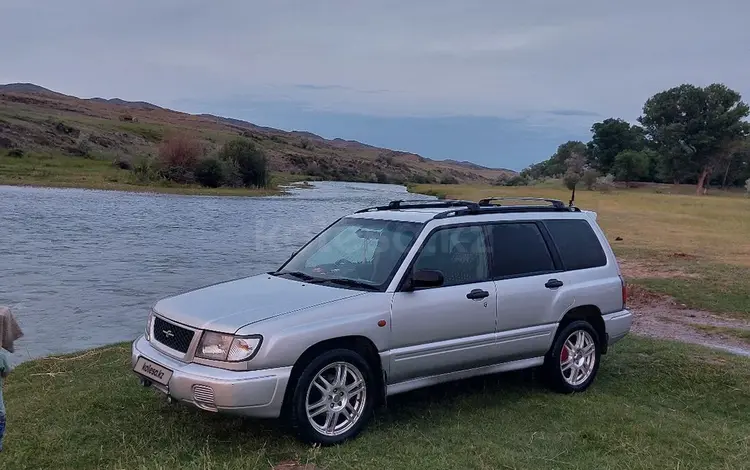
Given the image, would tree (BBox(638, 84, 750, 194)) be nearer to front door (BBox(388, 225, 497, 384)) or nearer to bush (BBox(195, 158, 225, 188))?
bush (BBox(195, 158, 225, 188))

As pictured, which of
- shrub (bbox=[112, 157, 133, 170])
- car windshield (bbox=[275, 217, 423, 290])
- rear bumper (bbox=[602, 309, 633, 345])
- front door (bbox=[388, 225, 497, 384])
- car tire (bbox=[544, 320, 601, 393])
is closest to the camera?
front door (bbox=[388, 225, 497, 384])

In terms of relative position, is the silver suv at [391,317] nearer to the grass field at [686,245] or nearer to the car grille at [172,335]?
the car grille at [172,335]

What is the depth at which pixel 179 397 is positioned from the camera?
5281 mm

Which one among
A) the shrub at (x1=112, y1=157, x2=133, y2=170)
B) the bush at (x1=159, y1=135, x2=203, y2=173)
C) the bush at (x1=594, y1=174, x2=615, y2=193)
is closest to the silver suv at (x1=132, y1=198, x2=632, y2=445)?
the bush at (x1=159, y1=135, x2=203, y2=173)

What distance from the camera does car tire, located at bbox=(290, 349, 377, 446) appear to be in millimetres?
5430

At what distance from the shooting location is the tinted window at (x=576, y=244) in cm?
746

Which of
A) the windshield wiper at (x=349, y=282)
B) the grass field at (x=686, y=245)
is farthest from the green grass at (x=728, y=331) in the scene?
the windshield wiper at (x=349, y=282)

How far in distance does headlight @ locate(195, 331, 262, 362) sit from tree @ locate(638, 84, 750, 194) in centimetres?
7018

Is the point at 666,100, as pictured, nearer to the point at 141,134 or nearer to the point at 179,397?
the point at 141,134

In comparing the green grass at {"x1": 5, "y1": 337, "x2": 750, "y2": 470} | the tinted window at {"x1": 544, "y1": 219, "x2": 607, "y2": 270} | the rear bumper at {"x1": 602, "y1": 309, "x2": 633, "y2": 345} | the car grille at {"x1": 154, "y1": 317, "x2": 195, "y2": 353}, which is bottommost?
the green grass at {"x1": 5, "y1": 337, "x2": 750, "y2": 470}

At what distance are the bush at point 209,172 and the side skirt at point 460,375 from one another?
58.9m

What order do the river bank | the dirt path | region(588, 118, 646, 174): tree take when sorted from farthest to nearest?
1. region(588, 118, 646, 174): tree
2. the river bank
3. the dirt path

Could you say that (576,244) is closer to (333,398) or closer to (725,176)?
(333,398)

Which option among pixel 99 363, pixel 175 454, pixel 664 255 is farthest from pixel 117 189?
pixel 175 454
